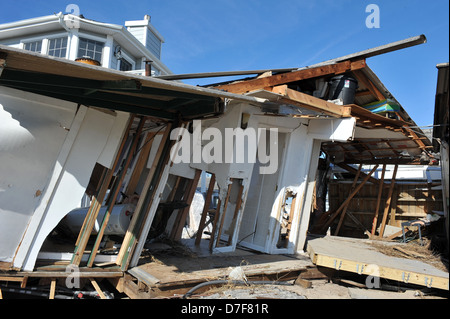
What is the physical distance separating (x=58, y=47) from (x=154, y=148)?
370 inches

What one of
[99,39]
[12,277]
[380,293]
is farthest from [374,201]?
[99,39]

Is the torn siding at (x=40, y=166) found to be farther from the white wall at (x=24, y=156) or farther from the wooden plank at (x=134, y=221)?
the wooden plank at (x=134, y=221)

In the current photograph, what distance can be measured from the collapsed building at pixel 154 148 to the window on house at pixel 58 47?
308 inches

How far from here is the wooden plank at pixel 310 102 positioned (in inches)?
261

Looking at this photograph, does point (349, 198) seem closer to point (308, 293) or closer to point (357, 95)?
point (357, 95)

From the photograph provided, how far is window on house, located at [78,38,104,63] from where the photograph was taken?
536 inches

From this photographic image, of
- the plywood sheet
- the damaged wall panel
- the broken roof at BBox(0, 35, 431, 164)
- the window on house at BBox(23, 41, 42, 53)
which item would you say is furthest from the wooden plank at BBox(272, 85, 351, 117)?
the window on house at BBox(23, 41, 42, 53)

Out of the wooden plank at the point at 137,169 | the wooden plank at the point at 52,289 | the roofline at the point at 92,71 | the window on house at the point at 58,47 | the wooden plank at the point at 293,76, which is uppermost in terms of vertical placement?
the window on house at the point at 58,47

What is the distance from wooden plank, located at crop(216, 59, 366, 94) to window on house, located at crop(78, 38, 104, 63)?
332 inches

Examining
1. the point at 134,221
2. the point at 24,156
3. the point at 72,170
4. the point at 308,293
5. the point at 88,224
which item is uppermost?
the point at 24,156

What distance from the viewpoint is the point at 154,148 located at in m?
7.54

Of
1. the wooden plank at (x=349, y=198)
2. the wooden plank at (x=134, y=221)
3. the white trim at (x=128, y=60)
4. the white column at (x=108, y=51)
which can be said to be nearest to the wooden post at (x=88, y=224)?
the wooden plank at (x=134, y=221)

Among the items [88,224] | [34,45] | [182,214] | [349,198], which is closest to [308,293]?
[182,214]

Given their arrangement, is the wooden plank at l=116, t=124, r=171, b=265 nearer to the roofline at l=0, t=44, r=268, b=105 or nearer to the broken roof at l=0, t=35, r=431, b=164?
the broken roof at l=0, t=35, r=431, b=164
